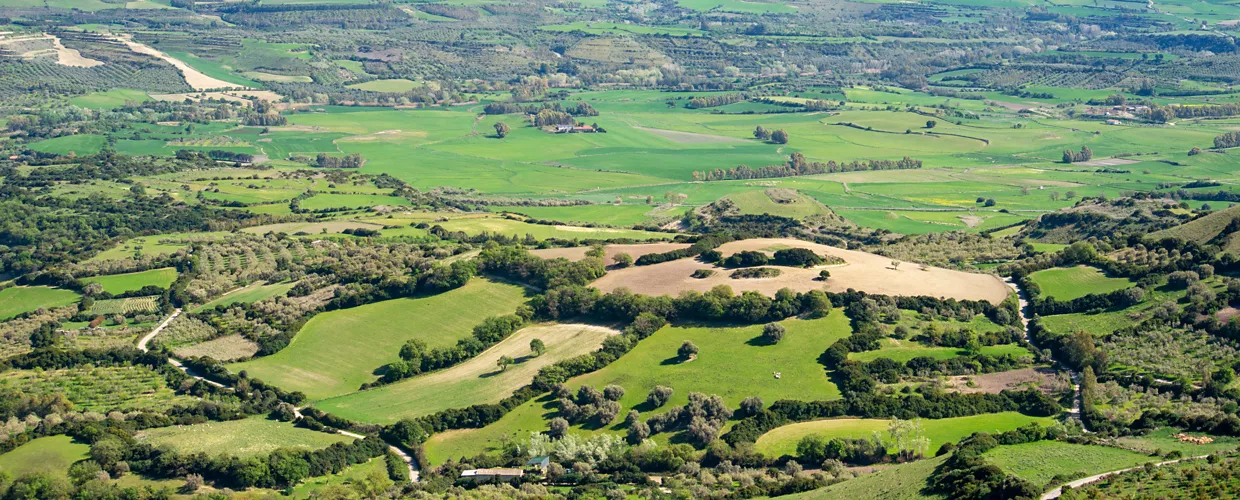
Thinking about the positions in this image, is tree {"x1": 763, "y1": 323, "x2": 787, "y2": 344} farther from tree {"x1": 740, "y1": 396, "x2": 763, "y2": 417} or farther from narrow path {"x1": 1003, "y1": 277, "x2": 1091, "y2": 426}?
narrow path {"x1": 1003, "y1": 277, "x2": 1091, "y2": 426}

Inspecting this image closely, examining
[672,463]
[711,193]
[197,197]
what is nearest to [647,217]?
[711,193]

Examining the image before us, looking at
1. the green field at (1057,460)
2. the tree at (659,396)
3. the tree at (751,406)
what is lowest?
the tree at (659,396)

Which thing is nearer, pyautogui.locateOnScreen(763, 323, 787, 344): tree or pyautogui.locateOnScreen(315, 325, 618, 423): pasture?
pyautogui.locateOnScreen(315, 325, 618, 423): pasture

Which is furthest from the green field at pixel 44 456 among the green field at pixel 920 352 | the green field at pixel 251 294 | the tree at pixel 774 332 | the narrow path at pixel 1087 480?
the narrow path at pixel 1087 480

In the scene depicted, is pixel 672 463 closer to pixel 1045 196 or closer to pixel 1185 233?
pixel 1185 233

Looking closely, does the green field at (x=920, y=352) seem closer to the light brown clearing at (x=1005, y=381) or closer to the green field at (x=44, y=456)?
the light brown clearing at (x=1005, y=381)

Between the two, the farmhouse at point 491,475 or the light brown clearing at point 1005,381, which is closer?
the farmhouse at point 491,475

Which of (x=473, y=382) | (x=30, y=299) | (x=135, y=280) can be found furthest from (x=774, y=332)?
(x=30, y=299)

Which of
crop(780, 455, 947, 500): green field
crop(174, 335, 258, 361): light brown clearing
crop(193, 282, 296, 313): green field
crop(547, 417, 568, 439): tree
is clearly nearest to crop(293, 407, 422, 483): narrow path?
crop(547, 417, 568, 439): tree
